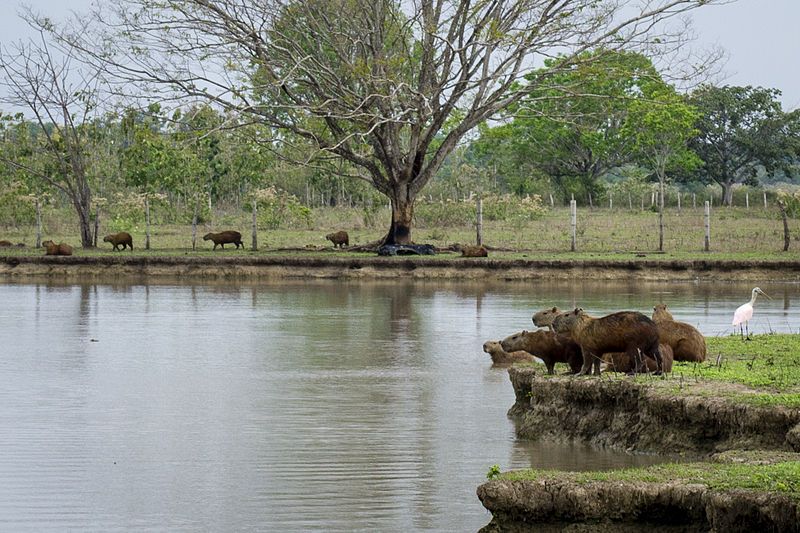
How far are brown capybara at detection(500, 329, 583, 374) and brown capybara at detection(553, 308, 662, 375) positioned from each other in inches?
17.5

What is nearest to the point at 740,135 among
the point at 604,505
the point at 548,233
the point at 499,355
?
the point at 548,233

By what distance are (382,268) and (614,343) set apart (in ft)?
70.2

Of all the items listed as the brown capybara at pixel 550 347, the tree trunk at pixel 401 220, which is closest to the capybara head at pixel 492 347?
the brown capybara at pixel 550 347

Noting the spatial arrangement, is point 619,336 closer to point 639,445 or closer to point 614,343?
point 614,343

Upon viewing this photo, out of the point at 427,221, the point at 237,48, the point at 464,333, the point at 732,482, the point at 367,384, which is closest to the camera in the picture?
the point at 732,482

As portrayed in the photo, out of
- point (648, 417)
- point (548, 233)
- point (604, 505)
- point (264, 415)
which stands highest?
point (548, 233)

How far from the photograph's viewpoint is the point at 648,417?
9766 mm

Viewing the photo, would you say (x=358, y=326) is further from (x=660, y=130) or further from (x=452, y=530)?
(x=660, y=130)

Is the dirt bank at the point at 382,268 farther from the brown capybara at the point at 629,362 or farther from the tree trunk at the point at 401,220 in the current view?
the brown capybara at the point at 629,362

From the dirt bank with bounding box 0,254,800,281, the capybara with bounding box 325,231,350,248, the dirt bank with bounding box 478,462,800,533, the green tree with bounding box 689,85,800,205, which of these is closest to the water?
the dirt bank with bounding box 478,462,800,533

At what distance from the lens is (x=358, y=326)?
65.7 ft

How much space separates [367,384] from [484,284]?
1610 cm

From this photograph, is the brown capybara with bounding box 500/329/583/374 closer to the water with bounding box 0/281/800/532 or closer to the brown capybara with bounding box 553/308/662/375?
the brown capybara with bounding box 553/308/662/375

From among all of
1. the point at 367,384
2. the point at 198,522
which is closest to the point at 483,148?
the point at 367,384
